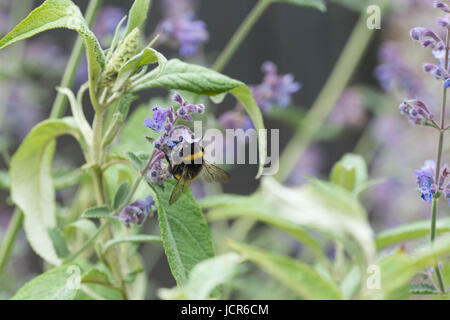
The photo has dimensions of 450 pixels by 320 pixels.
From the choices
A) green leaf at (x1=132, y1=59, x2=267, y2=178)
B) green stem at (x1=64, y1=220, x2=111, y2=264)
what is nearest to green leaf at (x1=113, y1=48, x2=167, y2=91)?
green leaf at (x1=132, y1=59, x2=267, y2=178)

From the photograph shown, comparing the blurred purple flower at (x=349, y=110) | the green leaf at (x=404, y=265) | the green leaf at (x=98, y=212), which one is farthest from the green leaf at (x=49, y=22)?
the blurred purple flower at (x=349, y=110)

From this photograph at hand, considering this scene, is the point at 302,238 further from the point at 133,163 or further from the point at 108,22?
the point at 108,22

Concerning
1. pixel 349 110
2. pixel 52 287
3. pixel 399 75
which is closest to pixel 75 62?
pixel 52 287

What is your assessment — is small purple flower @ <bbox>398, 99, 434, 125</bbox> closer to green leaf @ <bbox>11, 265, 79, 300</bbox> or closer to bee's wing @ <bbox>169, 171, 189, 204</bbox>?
bee's wing @ <bbox>169, 171, 189, 204</bbox>

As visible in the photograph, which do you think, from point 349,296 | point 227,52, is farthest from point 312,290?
point 227,52

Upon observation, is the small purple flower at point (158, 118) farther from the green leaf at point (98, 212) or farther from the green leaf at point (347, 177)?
the green leaf at point (347, 177)

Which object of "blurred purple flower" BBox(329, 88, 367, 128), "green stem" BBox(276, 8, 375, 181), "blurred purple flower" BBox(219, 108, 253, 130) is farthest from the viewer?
"blurred purple flower" BBox(329, 88, 367, 128)

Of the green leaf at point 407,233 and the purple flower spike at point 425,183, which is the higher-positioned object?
the purple flower spike at point 425,183
